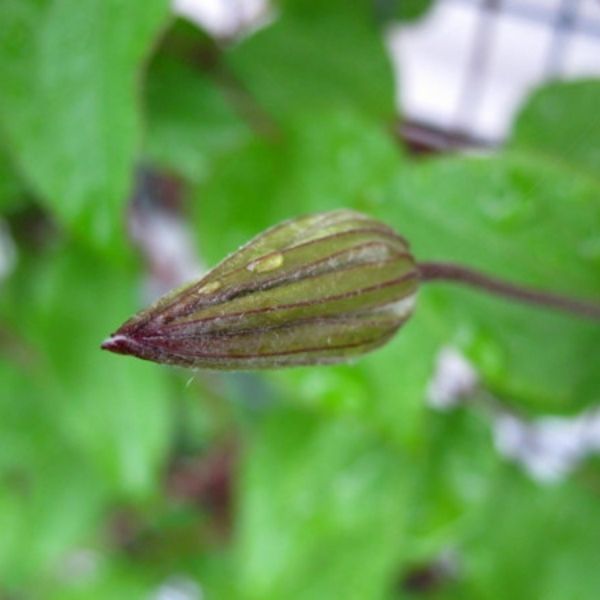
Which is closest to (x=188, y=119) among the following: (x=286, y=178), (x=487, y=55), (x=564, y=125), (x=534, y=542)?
(x=286, y=178)

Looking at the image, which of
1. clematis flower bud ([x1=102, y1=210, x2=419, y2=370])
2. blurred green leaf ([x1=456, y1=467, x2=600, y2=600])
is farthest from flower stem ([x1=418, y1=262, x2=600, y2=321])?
blurred green leaf ([x1=456, y1=467, x2=600, y2=600])

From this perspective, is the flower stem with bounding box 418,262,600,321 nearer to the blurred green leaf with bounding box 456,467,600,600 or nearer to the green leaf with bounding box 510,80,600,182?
the green leaf with bounding box 510,80,600,182

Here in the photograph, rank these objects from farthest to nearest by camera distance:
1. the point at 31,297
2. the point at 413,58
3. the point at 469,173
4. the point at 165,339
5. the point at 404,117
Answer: the point at 413,58 → the point at 31,297 → the point at 404,117 → the point at 469,173 → the point at 165,339

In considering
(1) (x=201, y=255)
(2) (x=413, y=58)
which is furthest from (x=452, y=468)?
(2) (x=413, y=58)

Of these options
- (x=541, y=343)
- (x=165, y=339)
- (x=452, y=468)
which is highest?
(x=165, y=339)

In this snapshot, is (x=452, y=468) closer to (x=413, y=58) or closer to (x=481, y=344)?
(x=481, y=344)

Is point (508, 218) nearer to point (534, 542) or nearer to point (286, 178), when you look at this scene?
point (286, 178)

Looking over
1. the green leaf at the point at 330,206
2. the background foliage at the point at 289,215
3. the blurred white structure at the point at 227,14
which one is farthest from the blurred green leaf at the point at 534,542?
the blurred white structure at the point at 227,14

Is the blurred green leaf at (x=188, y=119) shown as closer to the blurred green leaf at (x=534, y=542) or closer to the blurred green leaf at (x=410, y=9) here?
the blurred green leaf at (x=410, y=9)
